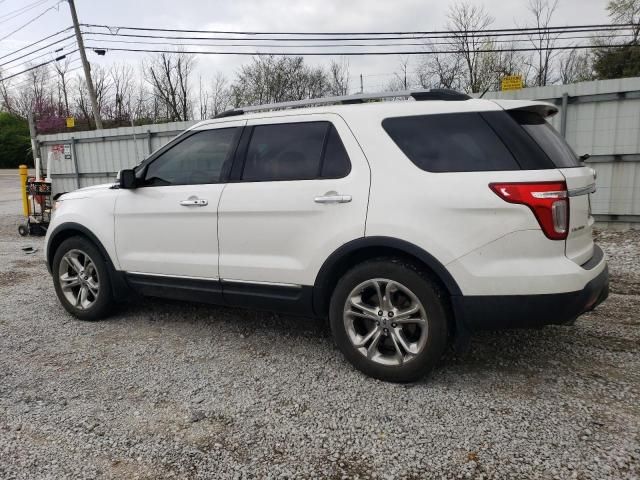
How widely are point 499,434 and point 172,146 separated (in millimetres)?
3322

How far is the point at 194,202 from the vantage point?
383 centimetres

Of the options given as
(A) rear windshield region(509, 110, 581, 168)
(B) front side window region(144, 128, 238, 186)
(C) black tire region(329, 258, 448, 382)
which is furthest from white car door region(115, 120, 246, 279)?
(A) rear windshield region(509, 110, 581, 168)

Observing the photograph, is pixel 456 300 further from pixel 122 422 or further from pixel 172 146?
pixel 172 146

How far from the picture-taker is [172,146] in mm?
4164

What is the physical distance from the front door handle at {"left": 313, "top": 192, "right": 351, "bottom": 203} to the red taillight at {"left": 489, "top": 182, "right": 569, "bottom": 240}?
97 centimetres

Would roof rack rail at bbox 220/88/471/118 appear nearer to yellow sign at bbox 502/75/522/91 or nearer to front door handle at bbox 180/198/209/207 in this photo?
front door handle at bbox 180/198/209/207

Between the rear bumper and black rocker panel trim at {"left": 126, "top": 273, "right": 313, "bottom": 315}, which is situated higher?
the rear bumper

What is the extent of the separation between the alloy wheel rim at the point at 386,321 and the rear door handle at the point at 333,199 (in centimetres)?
56

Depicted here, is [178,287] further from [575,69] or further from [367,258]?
[575,69]

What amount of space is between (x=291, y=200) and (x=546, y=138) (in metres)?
1.71

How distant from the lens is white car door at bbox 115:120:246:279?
3832 millimetres

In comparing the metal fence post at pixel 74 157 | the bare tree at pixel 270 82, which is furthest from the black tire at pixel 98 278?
the bare tree at pixel 270 82

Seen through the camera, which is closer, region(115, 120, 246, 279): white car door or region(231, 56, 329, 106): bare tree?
region(115, 120, 246, 279): white car door

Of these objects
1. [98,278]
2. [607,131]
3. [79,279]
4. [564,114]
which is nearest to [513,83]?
[564,114]
